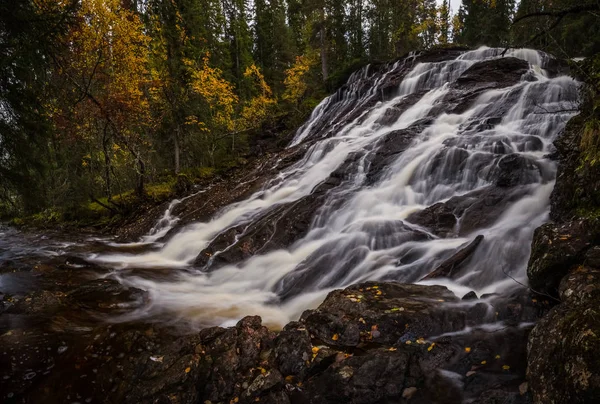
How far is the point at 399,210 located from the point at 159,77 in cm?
1339

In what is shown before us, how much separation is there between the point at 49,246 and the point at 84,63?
6.41 meters

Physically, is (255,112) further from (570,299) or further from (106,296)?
(570,299)

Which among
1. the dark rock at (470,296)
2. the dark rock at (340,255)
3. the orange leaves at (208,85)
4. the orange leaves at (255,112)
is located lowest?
the dark rock at (340,255)

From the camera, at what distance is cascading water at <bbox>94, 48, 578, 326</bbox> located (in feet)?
21.6

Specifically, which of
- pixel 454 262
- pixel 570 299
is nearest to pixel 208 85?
pixel 454 262

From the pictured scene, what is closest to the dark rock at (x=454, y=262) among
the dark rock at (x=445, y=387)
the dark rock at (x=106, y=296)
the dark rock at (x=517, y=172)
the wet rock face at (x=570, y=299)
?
the wet rock face at (x=570, y=299)

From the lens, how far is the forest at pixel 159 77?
21.0ft

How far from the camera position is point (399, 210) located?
8.95m

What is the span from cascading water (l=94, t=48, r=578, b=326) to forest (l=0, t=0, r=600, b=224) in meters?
2.37

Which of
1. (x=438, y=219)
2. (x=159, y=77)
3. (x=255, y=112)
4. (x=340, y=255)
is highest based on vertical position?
(x=159, y=77)

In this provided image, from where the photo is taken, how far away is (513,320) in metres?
4.28

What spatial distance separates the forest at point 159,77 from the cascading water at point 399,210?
93.4 inches

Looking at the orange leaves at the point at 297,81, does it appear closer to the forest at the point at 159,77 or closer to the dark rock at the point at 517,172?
the forest at the point at 159,77

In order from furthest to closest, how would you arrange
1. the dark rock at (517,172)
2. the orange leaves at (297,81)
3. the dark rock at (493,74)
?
the orange leaves at (297,81), the dark rock at (493,74), the dark rock at (517,172)
